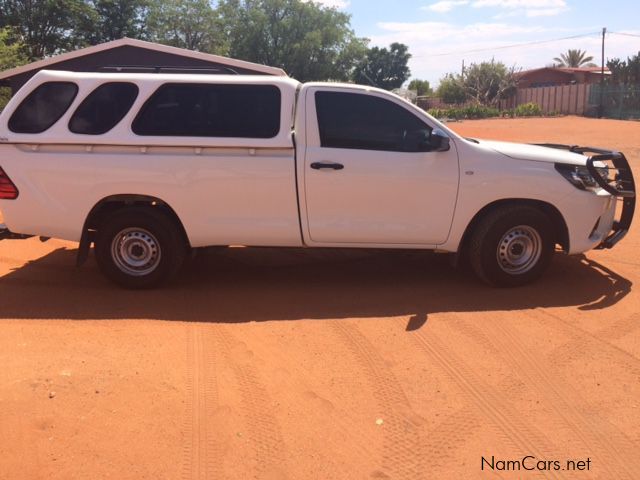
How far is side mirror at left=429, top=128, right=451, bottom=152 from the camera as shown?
19.2ft

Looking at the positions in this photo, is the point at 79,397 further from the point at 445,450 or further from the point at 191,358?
A: the point at 445,450

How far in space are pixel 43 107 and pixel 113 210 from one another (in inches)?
44.9

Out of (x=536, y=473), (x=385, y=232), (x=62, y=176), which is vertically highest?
(x=62, y=176)

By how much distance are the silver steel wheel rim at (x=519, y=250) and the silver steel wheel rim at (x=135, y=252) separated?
327 centimetres

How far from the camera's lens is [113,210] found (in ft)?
20.3

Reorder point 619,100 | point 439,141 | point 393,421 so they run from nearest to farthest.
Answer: point 393,421 → point 439,141 → point 619,100

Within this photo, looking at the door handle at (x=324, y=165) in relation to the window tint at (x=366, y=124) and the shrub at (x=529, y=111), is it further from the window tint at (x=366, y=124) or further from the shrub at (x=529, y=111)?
the shrub at (x=529, y=111)

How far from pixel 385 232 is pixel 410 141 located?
87cm

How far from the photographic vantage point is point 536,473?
3.38m

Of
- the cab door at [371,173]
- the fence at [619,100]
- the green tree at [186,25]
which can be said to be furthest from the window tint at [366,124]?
the green tree at [186,25]

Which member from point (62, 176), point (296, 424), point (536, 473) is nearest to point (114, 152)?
point (62, 176)

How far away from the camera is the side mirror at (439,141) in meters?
5.86

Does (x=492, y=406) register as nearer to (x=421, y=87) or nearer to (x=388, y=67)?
(x=421, y=87)

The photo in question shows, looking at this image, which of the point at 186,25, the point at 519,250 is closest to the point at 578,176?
the point at 519,250
